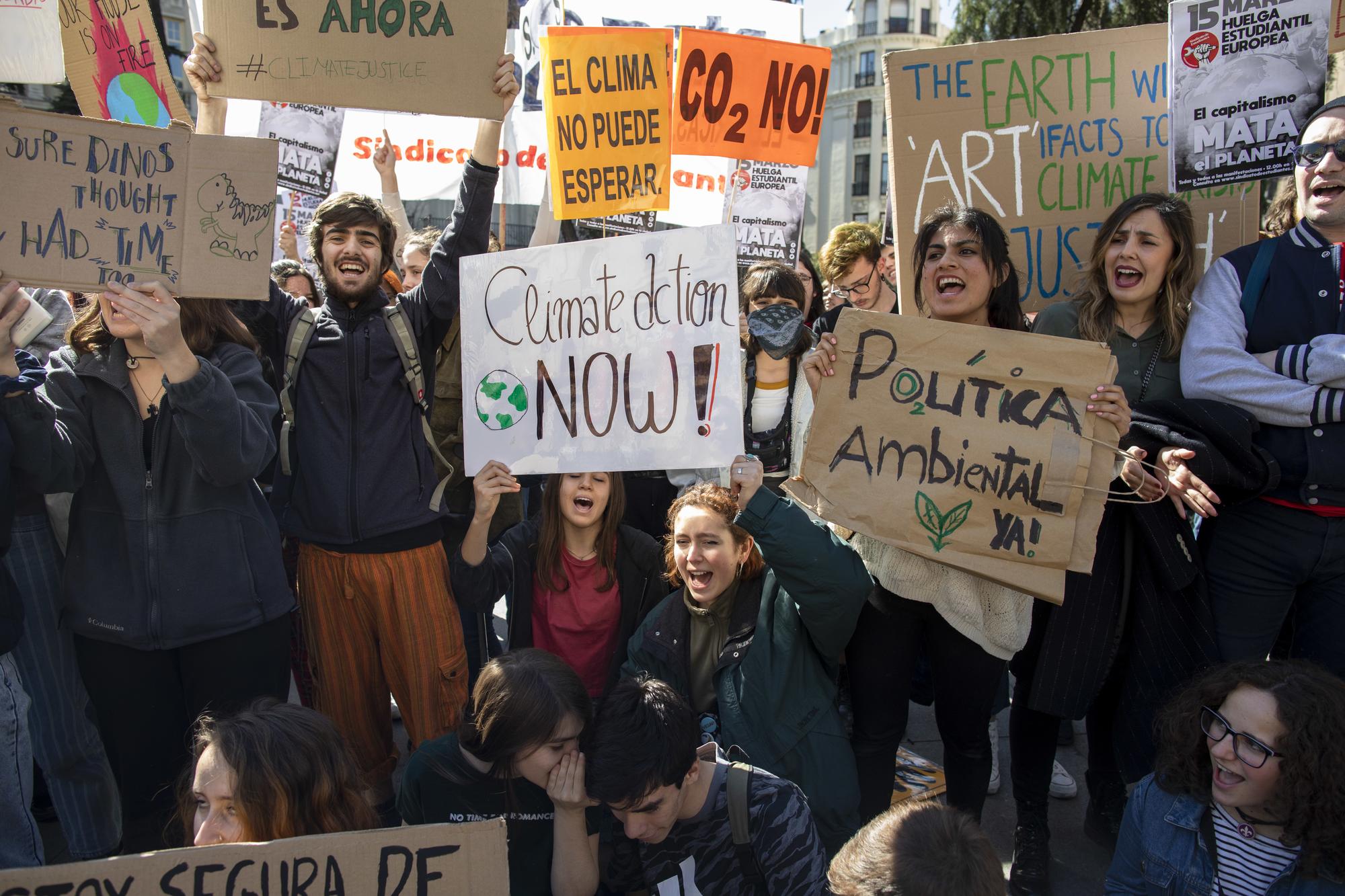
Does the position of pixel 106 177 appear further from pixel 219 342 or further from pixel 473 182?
pixel 473 182

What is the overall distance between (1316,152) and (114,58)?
3603 mm

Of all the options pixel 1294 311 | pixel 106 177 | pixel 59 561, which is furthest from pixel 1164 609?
pixel 59 561

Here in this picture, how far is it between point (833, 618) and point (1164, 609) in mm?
967

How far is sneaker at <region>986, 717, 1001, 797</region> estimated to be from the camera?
351cm

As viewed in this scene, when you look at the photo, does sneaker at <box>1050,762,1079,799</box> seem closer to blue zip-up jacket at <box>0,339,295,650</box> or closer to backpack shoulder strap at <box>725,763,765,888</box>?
backpack shoulder strap at <box>725,763,765,888</box>

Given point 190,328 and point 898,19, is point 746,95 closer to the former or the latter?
point 190,328

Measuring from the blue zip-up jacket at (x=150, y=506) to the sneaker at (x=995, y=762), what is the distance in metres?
2.43

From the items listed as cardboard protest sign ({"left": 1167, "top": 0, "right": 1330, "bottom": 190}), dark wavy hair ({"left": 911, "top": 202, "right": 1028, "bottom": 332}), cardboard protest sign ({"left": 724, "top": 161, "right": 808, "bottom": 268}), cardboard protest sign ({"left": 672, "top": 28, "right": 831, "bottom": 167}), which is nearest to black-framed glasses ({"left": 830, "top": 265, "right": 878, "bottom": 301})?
cardboard protest sign ({"left": 724, "top": 161, "right": 808, "bottom": 268})

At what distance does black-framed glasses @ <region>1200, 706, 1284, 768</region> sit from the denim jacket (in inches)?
7.0

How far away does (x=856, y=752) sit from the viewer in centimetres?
279

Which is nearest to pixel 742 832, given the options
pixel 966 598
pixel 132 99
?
pixel 966 598

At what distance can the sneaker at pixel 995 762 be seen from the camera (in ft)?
11.5

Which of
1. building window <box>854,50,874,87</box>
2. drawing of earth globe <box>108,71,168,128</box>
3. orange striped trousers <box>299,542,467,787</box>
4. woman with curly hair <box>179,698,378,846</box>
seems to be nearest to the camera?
woman with curly hair <box>179,698,378,846</box>

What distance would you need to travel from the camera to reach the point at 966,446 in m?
2.49
